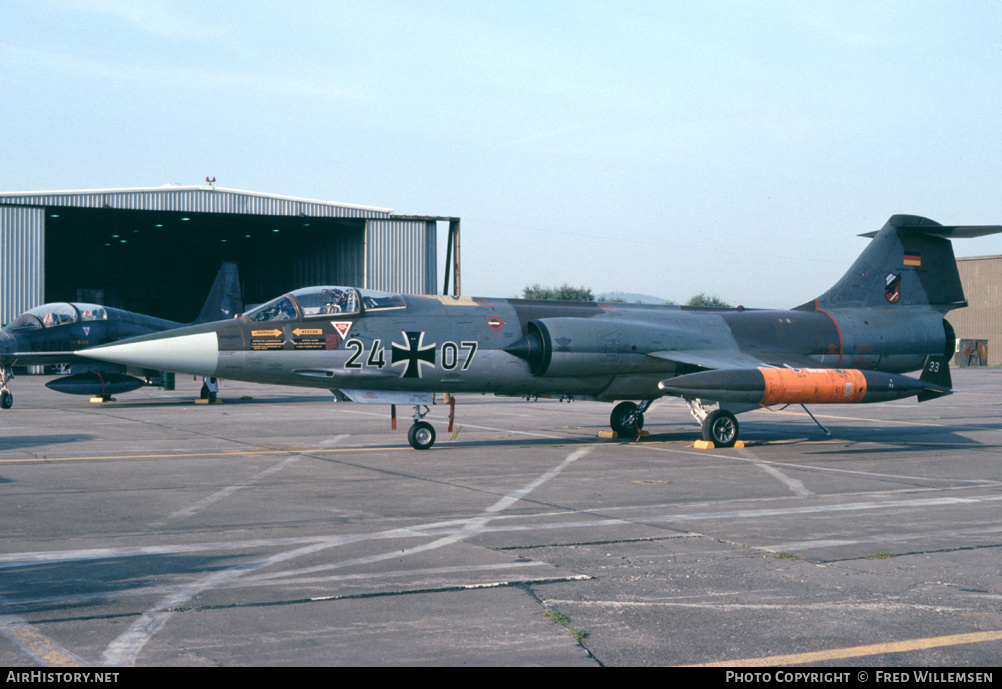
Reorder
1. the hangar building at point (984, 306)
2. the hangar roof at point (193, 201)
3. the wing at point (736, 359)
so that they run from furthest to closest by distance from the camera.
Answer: the hangar building at point (984, 306) → the hangar roof at point (193, 201) → the wing at point (736, 359)


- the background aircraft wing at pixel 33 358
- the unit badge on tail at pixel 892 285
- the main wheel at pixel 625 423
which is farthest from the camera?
the background aircraft wing at pixel 33 358

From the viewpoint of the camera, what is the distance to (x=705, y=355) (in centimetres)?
1638

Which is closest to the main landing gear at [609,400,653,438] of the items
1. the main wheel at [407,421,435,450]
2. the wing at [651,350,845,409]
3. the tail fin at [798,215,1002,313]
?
the wing at [651,350,845,409]

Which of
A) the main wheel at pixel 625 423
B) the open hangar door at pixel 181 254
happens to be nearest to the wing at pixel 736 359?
the main wheel at pixel 625 423

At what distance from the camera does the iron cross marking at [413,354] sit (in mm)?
14570

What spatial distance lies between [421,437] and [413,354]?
4.81ft

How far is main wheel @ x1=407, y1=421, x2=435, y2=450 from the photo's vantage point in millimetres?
14914

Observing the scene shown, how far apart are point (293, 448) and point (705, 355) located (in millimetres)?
7746

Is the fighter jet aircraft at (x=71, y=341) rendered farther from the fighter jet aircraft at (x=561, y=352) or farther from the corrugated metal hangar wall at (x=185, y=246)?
the corrugated metal hangar wall at (x=185, y=246)

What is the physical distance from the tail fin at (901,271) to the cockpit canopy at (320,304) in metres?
9.80

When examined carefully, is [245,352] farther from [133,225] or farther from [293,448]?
[133,225]

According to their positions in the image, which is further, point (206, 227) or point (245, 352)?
point (206, 227)

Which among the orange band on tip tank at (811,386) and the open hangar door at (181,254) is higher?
the open hangar door at (181,254)
